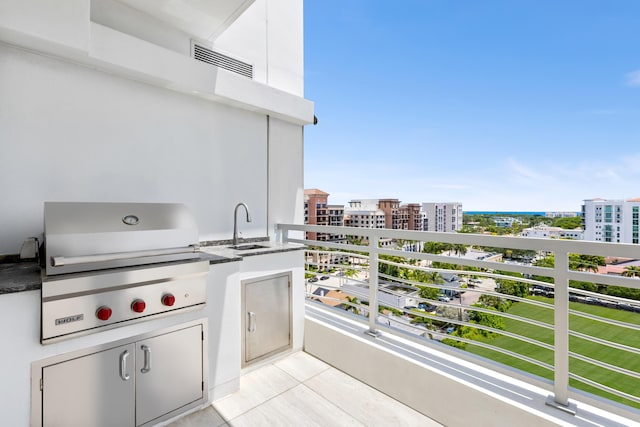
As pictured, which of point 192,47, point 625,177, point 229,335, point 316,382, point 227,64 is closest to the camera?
point 229,335

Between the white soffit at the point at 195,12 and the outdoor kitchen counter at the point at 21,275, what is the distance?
6.40ft

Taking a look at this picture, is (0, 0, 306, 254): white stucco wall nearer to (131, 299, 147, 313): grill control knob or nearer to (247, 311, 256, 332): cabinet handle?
(247, 311, 256, 332): cabinet handle

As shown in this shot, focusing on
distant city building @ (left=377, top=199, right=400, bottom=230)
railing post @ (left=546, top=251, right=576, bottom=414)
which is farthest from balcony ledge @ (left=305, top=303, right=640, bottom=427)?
distant city building @ (left=377, top=199, right=400, bottom=230)

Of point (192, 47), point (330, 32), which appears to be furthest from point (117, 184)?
point (330, 32)

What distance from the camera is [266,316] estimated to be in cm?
252

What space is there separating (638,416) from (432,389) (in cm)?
92

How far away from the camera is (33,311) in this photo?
1370 millimetres

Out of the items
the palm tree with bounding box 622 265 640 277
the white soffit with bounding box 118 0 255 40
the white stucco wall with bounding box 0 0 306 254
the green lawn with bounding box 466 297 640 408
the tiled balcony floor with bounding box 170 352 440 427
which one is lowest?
the green lawn with bounding box 466 297 640 408

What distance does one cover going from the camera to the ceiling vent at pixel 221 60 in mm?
2768

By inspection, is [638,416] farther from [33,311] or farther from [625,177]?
[625,177]

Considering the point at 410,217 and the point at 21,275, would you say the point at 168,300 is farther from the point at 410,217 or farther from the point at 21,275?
the point at 410,217

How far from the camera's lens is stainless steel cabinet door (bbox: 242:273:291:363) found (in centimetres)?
239

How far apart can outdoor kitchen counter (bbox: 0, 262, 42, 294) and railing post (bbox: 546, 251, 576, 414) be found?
255cm

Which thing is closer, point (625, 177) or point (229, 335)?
point (229, 335)
